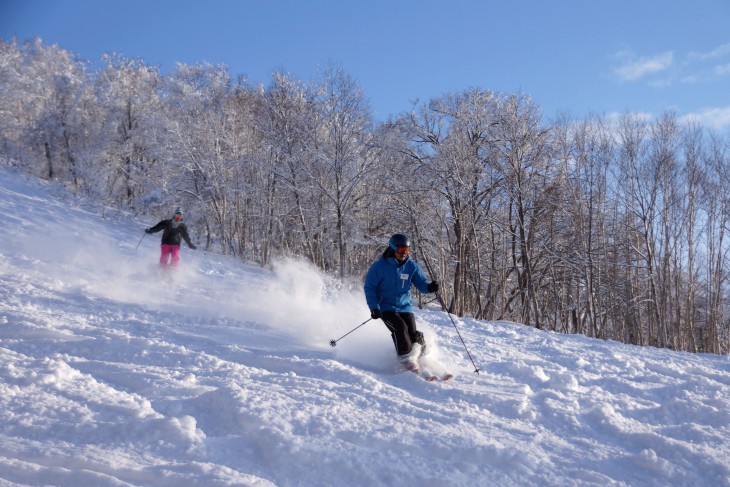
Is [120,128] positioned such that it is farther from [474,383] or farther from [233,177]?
[474,383]

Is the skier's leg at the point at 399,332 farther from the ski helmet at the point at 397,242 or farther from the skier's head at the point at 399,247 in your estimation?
the ski helmet at the point at 397,242

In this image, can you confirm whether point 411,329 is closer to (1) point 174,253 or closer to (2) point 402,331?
(2) point 402,331

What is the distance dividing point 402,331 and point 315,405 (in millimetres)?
1792

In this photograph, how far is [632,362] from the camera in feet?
23.7

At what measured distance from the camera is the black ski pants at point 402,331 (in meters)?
Answer: 5.90

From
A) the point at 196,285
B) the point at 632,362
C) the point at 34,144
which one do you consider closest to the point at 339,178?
the point at 196,285

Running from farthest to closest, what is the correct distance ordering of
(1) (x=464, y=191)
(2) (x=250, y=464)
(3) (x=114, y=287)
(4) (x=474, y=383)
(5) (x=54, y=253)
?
(1) (x=464, y=191) < (5) (x=54, y=253) < (3) (x=114, y=287) < (4) (x=474, y=383) < (2) (x=250, y=464)

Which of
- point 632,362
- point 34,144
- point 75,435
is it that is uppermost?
point 34,144

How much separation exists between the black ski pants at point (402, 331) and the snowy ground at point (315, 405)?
1.04ft

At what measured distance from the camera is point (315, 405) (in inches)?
175

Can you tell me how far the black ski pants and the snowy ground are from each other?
0.32 metres

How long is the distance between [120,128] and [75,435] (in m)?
36.5

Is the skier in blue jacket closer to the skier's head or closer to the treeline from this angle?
the skier's head

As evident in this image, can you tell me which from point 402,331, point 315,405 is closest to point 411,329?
point 402,331
